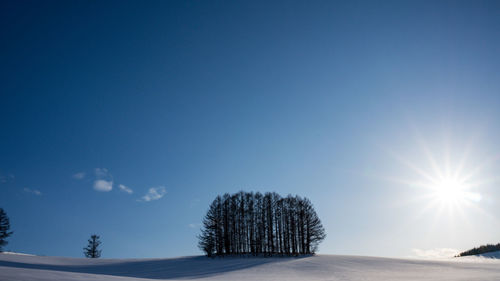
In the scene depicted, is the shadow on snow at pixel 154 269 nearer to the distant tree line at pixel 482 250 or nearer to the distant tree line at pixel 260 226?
the distant tree line at pixel 260 226

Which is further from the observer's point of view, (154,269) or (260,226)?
(260,226)

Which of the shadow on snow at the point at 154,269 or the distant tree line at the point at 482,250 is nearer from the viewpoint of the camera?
the shadow on snow at the point at 154,269

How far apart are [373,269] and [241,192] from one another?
25060 mm

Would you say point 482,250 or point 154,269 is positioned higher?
point 154,269

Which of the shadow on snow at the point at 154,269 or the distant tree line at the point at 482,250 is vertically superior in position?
the shadow on snow at the point at 154,269

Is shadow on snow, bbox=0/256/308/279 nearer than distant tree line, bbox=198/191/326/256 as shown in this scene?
Yes

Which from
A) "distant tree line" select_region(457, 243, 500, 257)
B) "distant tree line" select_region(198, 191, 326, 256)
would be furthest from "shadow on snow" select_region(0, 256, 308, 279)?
"distant tree line" select_region(457, 243, 500, 257)

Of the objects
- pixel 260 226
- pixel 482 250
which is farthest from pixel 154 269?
pixel 482 250

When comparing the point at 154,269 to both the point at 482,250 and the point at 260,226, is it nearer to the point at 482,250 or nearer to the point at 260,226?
the point at 260,226

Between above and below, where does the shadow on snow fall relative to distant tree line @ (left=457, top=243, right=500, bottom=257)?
above

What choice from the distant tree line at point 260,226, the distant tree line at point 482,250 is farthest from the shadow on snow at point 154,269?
the distant tree line at point 482,250

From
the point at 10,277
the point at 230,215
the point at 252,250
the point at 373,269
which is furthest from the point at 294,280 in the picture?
the point at 230,215

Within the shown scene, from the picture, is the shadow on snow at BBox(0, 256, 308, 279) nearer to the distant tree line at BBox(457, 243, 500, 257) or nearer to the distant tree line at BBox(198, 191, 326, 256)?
the distant tree line at BBox(198, 191, 326, 256)

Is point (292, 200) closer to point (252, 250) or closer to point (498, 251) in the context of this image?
point (252, 250)
